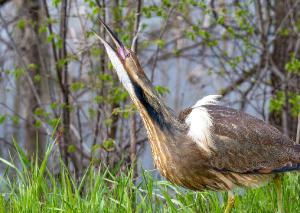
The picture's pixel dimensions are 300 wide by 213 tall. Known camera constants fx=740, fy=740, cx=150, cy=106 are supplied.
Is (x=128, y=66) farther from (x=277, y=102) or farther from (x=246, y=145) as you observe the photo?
(x=277, y=102)

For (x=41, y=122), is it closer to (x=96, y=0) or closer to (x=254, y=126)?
(x=96, y=0)

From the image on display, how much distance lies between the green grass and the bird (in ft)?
0.43

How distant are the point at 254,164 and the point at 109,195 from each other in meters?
0.77

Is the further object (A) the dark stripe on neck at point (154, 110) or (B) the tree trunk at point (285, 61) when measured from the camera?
(B) the tree trunk at point (285, 61)

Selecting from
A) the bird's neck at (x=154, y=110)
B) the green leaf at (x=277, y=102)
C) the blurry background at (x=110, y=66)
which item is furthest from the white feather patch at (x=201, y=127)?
the green leaf at (x=277, y=102)

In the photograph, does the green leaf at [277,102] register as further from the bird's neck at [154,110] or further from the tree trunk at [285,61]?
the bird's neck at [154,110]

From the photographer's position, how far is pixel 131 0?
6922mm

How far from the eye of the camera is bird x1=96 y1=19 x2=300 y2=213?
3699mm

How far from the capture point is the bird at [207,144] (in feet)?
12.1

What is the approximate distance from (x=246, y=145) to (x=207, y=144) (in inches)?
9.2

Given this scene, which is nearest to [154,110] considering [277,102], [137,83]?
[137,83]

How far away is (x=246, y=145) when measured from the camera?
3820 mm

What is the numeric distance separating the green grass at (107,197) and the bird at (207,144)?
132 mm

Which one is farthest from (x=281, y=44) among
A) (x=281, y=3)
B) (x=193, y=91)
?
(x=193, y=91)
